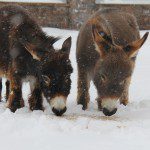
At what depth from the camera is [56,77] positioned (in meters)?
5.73

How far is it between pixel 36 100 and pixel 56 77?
1.14m

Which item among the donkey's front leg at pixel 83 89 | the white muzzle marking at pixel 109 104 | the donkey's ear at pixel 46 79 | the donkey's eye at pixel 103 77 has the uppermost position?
the donkey's ear at pixel 46 79

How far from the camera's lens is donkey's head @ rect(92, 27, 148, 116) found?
590 centimetres

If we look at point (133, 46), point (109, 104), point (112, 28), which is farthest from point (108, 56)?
point (112, 28)

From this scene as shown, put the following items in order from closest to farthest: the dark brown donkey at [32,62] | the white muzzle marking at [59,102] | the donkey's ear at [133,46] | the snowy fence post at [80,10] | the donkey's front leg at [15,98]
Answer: the white muzzle marking at [59,102]
the dark brown donkey at [32,62]
the donkey's ear at [133,46]
the donkey's front leg at [15,98]
the snowy fence post at [80,10]

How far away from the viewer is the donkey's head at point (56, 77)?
18.8 feet

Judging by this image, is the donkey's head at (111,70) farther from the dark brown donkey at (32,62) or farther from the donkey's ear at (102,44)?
the dark brown donkey at (32,62)

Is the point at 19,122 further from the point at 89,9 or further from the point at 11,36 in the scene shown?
the point at 89,9

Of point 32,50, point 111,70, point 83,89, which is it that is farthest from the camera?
point 83,89

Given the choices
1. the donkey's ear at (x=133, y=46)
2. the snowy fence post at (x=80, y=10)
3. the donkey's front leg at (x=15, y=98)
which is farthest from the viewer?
the snowy fence post at (x=80, y=10)

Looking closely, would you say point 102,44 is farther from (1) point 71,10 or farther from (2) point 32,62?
(1) point 71,10

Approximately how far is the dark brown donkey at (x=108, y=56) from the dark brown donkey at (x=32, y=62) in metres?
0.50

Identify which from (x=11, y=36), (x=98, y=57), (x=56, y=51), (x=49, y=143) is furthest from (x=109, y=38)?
(x=49, y=143)

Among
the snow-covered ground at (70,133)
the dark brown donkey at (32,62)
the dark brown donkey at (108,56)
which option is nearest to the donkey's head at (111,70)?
the dark brown donkey at (108,56)
